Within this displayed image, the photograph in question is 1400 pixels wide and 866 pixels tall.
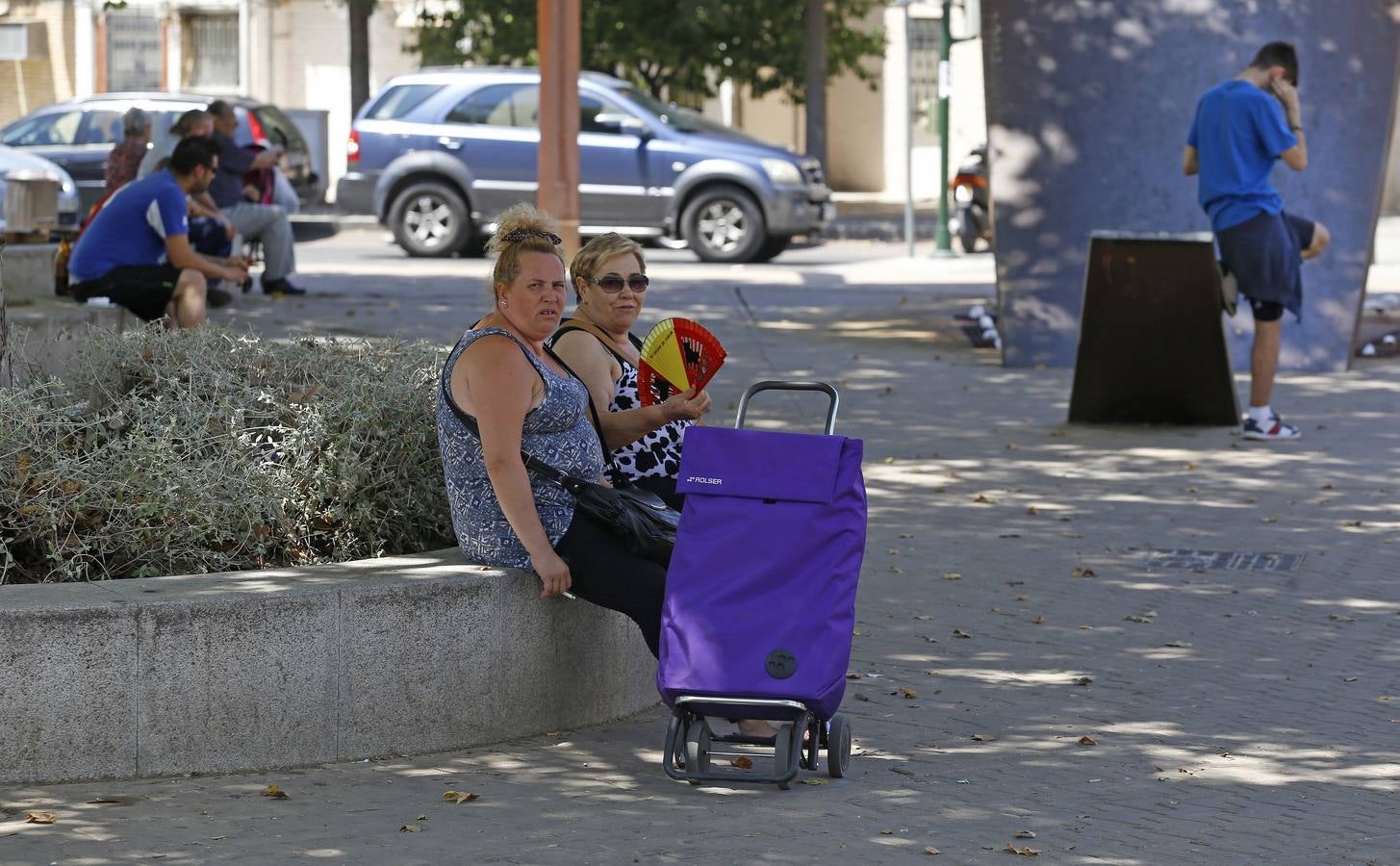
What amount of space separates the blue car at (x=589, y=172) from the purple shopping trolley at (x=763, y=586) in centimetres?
1761

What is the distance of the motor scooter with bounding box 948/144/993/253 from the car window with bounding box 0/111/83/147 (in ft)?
33.6

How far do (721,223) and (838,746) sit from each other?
58.5 feet

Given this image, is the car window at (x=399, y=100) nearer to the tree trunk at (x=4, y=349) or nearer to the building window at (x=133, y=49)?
the tree trunk at (x=4, y=349)

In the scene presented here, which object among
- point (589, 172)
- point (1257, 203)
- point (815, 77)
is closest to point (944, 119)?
point (589, 172)

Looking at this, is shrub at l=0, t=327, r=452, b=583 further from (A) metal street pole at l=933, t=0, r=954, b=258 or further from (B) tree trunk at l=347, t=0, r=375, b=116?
(B) tree trunk at l=347, t=0, r=375, b=116

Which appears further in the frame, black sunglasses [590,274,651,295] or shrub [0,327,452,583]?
black sunglasses [590,274,651,295]

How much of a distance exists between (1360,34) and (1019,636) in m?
7.51

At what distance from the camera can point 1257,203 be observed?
433 inches

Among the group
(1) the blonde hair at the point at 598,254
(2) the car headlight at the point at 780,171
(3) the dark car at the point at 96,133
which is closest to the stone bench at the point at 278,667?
(1) the blonde hair at the point at 598,254

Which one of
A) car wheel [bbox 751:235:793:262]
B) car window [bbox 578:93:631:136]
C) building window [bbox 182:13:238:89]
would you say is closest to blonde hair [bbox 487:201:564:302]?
car wheel [bbox 751:235:793:262]

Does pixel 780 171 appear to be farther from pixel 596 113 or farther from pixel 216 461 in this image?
pixel 216 461

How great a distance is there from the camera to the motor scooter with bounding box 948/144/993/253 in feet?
80.0

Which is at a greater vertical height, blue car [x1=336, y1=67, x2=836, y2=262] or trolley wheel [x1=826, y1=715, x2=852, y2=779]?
blue car [x1=336, y1=67, x2=836, y2=262]

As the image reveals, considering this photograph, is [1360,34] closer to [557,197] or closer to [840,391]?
[840,391]
